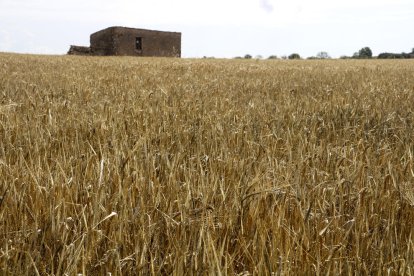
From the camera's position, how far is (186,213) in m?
1.41

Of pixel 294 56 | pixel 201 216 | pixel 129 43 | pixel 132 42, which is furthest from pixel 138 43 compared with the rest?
pixel 201 216

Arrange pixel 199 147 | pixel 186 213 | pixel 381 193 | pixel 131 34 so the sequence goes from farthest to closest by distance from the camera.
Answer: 1. pixel 131 34
2. pixel 199 147
3. pixel 381 193
4. pixel 186 213

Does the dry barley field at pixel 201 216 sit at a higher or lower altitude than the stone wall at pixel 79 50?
lower

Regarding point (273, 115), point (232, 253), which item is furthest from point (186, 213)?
point (273, 115)

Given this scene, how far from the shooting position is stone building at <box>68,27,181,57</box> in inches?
1453

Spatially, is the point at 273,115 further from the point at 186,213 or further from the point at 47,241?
the point at 47,241

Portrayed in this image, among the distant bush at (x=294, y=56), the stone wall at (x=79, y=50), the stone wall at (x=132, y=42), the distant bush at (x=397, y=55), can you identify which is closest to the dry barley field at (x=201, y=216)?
the stone wall at (x=132, y=42)

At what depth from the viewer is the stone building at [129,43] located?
3691cm

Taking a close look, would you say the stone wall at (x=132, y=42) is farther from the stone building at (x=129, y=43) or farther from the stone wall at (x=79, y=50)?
the stone wall at (x=79, y=50)

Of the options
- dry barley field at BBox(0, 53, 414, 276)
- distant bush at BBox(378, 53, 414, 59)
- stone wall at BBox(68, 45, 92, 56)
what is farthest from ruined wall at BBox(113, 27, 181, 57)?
dry barley field at BBox(0, 53, 414, 276)

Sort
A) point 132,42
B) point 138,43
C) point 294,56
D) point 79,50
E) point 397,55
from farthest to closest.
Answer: point 294,56
point 397,55
point 138,43
point 132,42
point 79,50

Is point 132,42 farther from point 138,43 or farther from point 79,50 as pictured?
point 79,50

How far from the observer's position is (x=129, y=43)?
124 feet

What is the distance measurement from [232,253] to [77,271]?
0.43 metres
